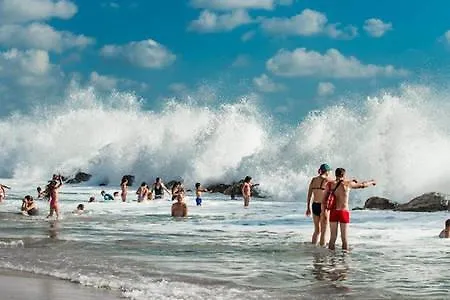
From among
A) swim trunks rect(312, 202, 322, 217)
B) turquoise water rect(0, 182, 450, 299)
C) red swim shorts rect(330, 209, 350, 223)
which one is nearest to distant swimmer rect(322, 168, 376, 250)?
red swim shorts rect(330, 209, 350, 223)

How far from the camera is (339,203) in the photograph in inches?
522

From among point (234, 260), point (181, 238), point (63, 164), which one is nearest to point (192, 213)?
point (181, 238)

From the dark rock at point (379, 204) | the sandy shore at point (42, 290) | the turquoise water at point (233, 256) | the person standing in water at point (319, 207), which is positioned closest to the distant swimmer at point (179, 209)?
the turquoise water at point (233, 256)

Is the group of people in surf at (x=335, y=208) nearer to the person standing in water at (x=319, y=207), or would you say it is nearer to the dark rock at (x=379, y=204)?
the person standing in water at (x=319, y=207)

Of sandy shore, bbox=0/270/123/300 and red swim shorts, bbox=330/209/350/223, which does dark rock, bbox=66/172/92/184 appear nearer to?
red swim shorts, bbox=330/209/350/223

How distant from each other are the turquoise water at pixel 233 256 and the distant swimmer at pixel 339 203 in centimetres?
34

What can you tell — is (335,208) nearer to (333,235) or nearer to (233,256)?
(333,235)

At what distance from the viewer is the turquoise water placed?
29.9 ft

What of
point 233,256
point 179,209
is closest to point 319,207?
point 233,256

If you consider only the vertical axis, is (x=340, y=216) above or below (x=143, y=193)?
below

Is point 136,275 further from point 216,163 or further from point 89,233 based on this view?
point 216,163

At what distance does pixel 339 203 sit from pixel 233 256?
2319mm

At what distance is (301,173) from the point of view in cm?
3512

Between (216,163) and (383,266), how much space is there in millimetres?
31827
